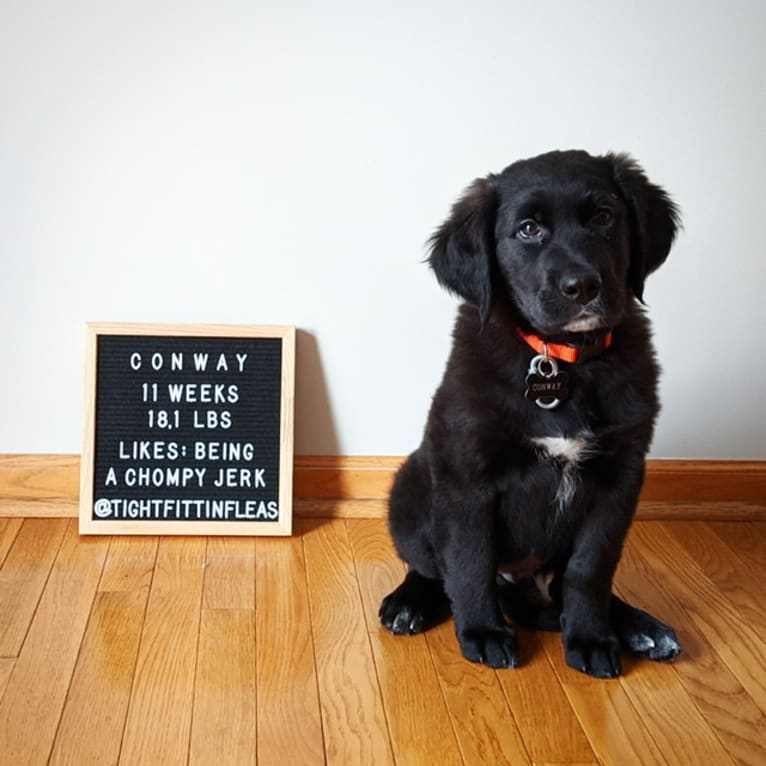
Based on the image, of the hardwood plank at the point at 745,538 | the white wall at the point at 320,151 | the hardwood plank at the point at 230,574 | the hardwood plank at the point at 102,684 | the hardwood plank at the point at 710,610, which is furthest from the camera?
the hardwood plank at the point at 745,538

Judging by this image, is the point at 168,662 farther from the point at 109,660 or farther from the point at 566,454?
the point at 566,454

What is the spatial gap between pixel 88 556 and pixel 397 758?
1.07 metres

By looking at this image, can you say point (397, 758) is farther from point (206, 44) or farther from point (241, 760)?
point (206, 44)

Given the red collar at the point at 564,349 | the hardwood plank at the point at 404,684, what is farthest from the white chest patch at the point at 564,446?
the hardwood plank at the point at 404,684

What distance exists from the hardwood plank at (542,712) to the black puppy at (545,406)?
52 millimetres

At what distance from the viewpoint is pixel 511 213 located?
2.19 m

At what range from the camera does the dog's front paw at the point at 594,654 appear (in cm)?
222

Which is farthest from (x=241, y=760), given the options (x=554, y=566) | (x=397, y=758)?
(x=554, y=566)

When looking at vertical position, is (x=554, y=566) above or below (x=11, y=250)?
below

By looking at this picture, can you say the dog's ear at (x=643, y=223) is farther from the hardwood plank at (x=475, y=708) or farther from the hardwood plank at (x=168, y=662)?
the hardwood plank at (x=168, y=662)

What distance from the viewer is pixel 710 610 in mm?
2557

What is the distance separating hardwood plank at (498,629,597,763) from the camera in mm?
1982

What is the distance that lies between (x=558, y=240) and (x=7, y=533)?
1.52 meters

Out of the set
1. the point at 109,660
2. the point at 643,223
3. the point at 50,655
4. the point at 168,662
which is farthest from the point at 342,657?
the point at 643,223
